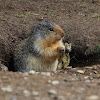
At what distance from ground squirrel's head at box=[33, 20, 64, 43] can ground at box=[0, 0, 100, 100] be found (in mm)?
974

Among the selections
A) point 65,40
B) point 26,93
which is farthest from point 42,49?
point 26,93

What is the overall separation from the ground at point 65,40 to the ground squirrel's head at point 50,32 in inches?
38.3

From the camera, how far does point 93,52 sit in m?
8.01

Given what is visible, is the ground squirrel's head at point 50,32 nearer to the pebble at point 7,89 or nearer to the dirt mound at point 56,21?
the dirt mound at point 56,21

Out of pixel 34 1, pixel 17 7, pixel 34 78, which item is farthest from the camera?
pixel 34 1

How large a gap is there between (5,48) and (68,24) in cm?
262

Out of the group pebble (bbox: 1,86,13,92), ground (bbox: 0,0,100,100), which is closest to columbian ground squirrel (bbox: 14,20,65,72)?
ground (bbox: 0,0,100,100)

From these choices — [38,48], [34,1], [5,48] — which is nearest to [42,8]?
[34,1]

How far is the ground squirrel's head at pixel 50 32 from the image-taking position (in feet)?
20.4

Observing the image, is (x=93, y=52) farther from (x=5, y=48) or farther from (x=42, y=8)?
(x=42, y=8)

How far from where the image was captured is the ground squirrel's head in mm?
6219

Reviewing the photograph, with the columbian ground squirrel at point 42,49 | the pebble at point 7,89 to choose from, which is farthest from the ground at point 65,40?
the columbian ground squirrel at point 42,49

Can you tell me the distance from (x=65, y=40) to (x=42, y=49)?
77.4 inches

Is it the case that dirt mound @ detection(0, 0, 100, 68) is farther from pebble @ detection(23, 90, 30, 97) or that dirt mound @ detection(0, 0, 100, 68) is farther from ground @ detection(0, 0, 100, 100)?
pebble @ detection(23, 90, 30, 97)
